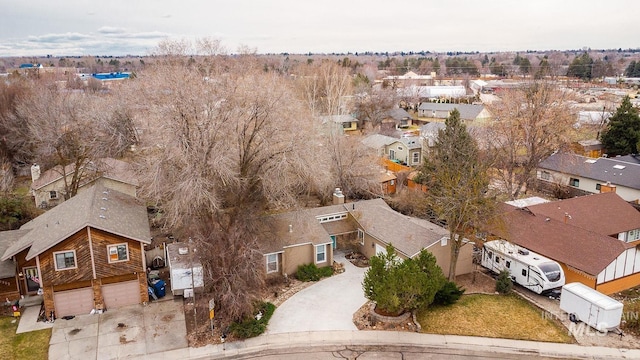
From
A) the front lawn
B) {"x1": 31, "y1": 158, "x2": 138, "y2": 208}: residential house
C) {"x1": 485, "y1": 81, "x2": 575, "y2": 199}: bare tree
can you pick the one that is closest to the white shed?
the front lawn

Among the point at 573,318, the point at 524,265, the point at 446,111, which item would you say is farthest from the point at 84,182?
the point at 446,111

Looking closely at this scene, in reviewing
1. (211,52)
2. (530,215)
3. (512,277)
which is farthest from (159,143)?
(530,215)

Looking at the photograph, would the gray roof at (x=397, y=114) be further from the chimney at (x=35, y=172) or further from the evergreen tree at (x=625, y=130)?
the chimney at (x=35, y=172)

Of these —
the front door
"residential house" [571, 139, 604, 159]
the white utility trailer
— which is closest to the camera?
the white utility trailer

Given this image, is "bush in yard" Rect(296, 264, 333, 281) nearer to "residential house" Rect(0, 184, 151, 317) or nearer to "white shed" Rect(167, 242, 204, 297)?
"white shed" Rect(167, 242, 204, 297)

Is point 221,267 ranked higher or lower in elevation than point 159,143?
lower

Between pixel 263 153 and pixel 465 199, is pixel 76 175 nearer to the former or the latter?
pixel 263 153
